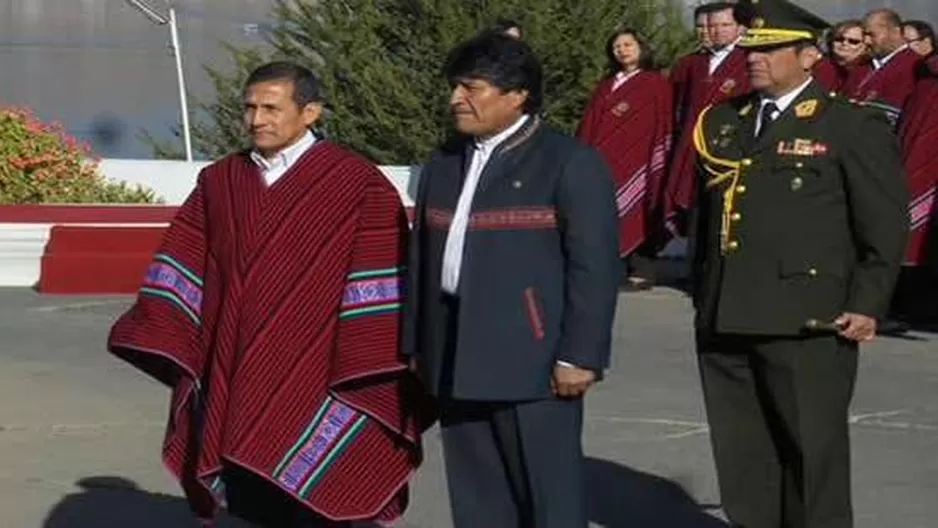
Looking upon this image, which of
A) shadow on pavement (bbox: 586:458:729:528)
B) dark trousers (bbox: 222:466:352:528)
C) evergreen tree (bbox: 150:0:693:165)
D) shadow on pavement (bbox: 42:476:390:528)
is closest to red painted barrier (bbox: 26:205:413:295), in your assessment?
evergreen tree (bbox: 150:0:693:165)

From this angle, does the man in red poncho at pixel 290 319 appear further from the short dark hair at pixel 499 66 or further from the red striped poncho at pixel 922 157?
the red striped poncho at pixel 922 157

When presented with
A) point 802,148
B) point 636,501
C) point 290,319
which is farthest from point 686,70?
point 290,319

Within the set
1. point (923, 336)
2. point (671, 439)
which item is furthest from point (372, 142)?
point (671, 439)

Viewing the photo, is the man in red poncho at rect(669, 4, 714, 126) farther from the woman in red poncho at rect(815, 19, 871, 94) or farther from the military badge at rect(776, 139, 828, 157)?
the military badge at rect(776, 139, 828, 157)

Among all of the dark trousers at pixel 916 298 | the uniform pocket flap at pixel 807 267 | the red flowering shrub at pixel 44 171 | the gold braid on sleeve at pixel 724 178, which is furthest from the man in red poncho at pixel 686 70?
the uniform pocket flap at pixel 807 267

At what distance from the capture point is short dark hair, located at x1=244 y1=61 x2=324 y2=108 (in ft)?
21.1

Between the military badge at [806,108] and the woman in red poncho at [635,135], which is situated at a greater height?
the military badge at [806,108]

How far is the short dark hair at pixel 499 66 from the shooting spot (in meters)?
6.11

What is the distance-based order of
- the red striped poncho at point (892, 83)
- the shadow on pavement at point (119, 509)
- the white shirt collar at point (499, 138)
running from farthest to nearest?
the red striped poncho at point (892, 83) < the shadow on pavement at point (119, 509) < the white shirt collar at point (499, 138)

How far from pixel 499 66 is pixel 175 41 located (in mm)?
13497

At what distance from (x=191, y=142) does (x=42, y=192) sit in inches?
139

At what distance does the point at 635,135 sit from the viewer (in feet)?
46.4

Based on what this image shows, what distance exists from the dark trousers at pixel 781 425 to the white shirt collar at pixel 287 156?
1.28 metres

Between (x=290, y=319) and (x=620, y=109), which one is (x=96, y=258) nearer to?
(x=620, y=109)
